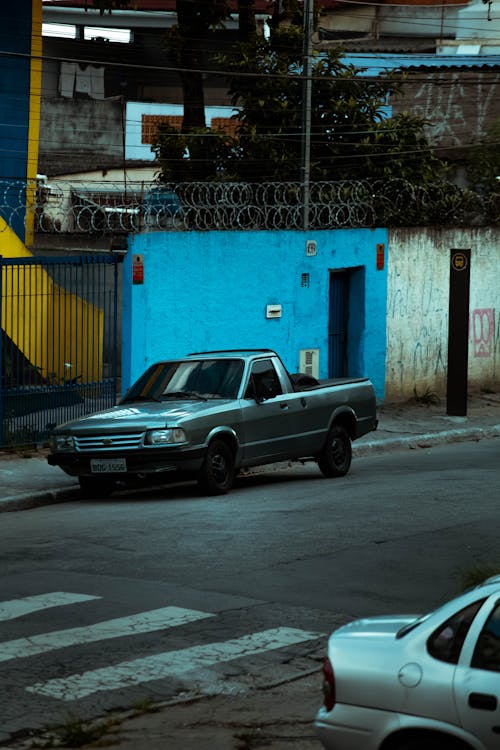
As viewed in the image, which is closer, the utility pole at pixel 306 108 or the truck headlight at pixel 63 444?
the truck headlight at pixel 63 444

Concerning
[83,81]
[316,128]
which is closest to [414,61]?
[83,81]

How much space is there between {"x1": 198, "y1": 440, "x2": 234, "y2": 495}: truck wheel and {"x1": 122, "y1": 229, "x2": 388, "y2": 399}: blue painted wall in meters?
4.97

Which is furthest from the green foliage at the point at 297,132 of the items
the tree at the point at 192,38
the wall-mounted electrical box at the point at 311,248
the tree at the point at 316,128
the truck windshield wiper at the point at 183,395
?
the truck windshield wiper at the point at 183,395

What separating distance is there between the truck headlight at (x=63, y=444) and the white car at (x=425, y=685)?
1032cm

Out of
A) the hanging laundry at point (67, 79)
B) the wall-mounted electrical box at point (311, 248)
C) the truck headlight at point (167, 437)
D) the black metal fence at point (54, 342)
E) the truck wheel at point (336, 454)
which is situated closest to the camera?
the truck headlight at point (167, 437)

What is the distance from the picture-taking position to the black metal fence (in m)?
19.2

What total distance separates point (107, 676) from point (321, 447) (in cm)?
969

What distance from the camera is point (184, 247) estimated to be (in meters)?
22.1

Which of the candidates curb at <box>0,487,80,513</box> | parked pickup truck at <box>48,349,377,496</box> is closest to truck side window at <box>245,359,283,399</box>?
parked pickup truck at <box>48,349,377,496</box>

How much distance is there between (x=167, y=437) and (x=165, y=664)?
692cm

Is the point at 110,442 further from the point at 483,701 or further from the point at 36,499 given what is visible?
the point at 483,701

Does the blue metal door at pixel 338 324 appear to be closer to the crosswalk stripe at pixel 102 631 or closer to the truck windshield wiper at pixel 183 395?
the truck windshield wiper at pixel 183 395

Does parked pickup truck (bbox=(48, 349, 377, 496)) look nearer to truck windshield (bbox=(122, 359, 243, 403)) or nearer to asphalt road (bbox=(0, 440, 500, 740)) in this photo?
truck windshield (bbox=(122, 359, 243, 403))

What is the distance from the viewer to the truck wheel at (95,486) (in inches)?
660
